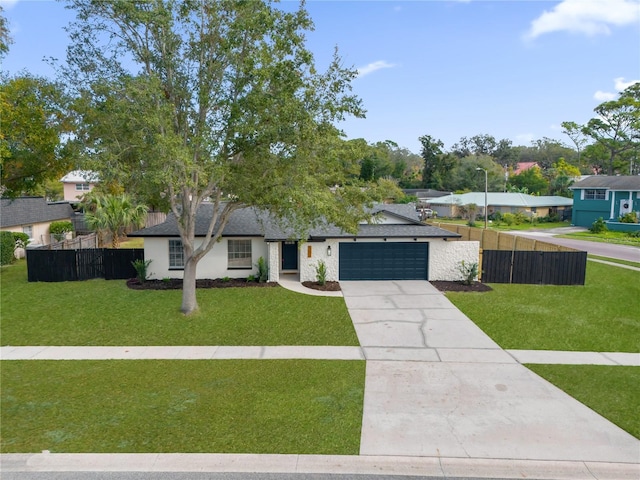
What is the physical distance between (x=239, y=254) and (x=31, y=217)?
1760cm

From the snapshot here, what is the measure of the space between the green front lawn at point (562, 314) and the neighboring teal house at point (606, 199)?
29640 millimetres

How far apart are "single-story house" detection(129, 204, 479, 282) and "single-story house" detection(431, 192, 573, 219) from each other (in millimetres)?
32453

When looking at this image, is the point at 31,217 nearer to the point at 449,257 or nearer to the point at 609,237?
the point at 449,257

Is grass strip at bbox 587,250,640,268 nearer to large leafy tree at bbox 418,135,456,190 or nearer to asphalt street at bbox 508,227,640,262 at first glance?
asphalt street at bbox 508,227,640,262

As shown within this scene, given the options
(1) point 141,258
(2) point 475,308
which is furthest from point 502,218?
(1) point 141,258

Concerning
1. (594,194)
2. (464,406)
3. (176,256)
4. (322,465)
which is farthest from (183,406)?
(594,194)

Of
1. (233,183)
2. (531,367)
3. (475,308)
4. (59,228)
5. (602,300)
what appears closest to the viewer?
(531,367)

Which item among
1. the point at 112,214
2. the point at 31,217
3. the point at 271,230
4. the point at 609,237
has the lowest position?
the point at 609,237

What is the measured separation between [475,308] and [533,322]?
2.01 m

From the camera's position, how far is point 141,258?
19.8 metres

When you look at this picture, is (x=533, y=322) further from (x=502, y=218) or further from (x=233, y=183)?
(x=502, y=218)

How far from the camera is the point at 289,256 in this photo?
21.0m

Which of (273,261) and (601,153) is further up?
(601,153)

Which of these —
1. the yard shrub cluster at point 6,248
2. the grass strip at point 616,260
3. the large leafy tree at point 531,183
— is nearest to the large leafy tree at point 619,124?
the large leafy tree at point 531,183
